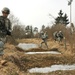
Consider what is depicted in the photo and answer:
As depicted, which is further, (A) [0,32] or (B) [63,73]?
(B) [63,73]

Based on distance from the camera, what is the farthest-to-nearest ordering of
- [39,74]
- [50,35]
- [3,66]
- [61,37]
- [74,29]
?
[50,35]
[61,37]
[74,29]
[39,74]
[3,66]

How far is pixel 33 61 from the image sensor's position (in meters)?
21.6

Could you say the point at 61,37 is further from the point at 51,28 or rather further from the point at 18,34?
the point at 18,34

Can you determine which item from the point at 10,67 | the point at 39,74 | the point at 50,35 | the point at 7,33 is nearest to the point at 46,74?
the point at 39,74

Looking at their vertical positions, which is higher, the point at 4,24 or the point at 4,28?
the point at 4,24

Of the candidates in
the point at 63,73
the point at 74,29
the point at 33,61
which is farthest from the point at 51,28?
the point at 63,73

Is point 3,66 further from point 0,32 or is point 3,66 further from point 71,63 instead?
point 71,63

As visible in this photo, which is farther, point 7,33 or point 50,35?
point 50,35

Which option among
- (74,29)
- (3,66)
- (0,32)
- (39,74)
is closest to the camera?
(0,32)

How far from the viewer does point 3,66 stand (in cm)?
1248

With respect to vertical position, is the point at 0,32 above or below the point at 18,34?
above

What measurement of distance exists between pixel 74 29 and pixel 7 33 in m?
26.1

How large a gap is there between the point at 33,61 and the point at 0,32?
11.0m

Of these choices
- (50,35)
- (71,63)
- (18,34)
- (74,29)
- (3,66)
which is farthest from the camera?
(18,34)
